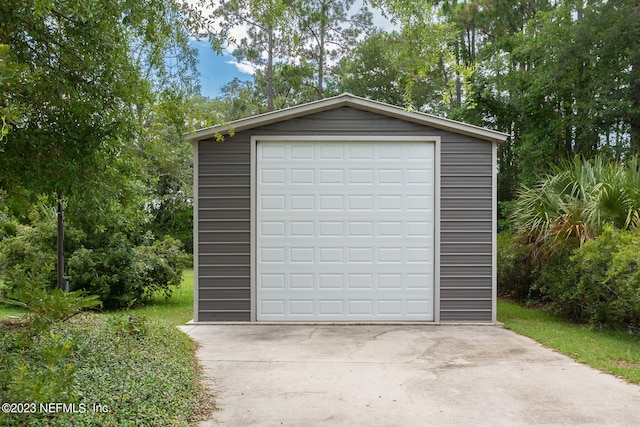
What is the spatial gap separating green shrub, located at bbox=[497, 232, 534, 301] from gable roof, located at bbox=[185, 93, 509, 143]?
8.41 feet

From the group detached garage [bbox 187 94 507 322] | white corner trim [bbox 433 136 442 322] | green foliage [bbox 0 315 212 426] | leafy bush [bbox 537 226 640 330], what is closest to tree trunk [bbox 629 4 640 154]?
leafy bush [bbox 537 226 640 330]

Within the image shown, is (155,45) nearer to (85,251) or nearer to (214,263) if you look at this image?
(214,263)

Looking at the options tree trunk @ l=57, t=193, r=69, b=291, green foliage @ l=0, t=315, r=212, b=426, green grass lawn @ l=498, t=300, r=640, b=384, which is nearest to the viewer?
green foliage @ l=0, t=315, r=212, b=426

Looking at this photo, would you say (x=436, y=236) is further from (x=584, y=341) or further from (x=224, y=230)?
(x=224, y=230)

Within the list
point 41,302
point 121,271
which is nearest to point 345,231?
point 121,271

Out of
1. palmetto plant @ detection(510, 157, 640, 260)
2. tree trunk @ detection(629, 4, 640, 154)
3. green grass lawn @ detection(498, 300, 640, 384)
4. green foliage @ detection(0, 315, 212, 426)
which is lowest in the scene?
green grass lawn @ detection(498, 300, 640, 384)

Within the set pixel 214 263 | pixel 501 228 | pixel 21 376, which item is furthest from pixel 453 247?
pixel 501 228

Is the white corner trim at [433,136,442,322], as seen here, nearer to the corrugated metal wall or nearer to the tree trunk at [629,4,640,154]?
the corrugated metal wall

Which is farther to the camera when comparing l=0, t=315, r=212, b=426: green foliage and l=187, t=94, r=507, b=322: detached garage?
l=187, t=94, r=507, b=322: detached garage

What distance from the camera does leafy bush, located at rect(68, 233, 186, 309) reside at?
29.4 ft

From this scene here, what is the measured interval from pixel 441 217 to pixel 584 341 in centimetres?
251

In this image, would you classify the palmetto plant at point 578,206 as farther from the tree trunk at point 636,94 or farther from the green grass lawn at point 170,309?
the green grass lawn at point 170,309

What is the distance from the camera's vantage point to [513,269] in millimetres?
9922

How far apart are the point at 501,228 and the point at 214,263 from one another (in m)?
9.89
